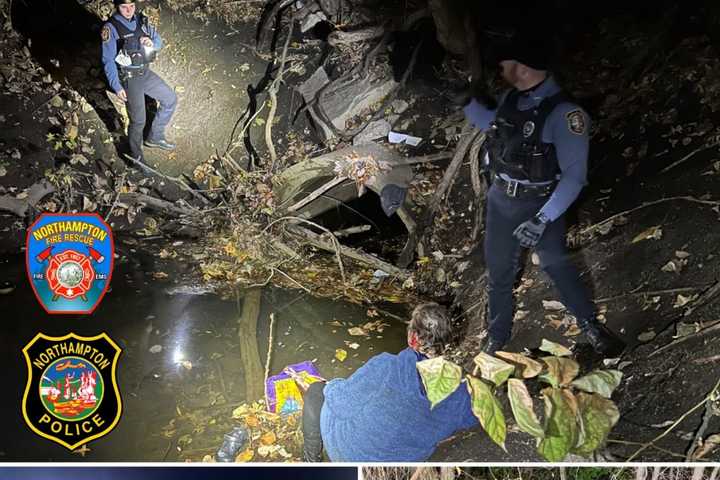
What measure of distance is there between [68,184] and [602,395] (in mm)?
2446

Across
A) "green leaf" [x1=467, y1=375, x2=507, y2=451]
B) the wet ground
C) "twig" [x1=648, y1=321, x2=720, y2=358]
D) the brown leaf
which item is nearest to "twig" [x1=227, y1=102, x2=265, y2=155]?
the wet ground

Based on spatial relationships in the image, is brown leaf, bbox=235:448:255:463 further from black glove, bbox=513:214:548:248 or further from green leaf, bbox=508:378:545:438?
black glove, bbox=513:214:548:248

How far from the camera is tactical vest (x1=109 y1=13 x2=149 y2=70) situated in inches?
102

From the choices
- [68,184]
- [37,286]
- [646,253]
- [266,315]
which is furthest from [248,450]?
[646,253]

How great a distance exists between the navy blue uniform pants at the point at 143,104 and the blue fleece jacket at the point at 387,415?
1326mm

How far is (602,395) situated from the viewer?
2.54m

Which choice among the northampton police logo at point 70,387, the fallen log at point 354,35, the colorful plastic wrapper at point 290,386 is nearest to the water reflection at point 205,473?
the northampton police logo at point 70,387

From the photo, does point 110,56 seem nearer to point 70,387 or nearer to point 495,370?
point 70,387

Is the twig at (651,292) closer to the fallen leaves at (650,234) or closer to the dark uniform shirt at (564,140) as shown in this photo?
the fallen leaves at (650,234)

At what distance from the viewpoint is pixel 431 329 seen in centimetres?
259

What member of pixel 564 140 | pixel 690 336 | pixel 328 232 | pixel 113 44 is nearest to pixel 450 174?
pixel 564 140

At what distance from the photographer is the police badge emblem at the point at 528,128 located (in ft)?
7.83

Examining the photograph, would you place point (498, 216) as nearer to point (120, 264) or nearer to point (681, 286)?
point (681, 286)

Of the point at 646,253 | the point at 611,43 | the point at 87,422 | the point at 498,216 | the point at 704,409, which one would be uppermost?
the point at 611,43
